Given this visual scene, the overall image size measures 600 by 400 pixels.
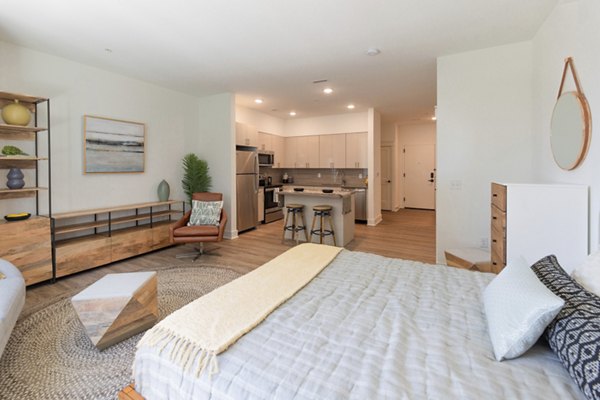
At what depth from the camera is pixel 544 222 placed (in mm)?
2404

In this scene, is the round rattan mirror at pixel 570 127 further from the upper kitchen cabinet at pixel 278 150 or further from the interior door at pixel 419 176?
the interior door at pixel 419 176

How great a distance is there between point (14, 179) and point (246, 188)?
11.5 ft

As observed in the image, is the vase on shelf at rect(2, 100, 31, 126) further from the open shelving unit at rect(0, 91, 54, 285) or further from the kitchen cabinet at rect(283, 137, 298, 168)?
the kitchen cabinet at rect(283, 137, 298, 168)

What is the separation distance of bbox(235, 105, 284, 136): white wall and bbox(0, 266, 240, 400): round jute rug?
183 inches

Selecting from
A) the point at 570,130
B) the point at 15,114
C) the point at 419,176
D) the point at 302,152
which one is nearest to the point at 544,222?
the point at 570,130

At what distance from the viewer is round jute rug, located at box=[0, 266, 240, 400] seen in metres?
1.73

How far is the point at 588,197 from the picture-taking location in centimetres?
218

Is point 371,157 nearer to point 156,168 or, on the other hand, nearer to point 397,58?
point 397,58

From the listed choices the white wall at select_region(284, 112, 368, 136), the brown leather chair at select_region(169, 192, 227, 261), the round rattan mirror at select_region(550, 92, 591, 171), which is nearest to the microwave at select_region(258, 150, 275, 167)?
the white wall at select_region(284, 112, 368, 136)

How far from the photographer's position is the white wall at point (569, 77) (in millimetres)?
2057

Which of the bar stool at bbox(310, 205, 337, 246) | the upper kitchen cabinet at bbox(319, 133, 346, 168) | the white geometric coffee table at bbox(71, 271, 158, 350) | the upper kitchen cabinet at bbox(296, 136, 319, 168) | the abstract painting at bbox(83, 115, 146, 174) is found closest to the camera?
the white geometric coffee table at bbox(71, 271, 158, 350)

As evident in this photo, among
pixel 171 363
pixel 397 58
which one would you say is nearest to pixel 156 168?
pixel 397 58

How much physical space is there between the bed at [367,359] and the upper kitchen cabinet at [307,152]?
643cm

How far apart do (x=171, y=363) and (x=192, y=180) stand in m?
4.66
